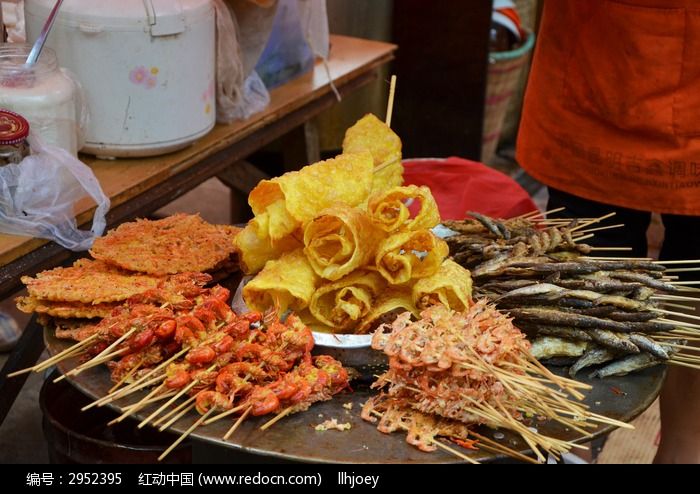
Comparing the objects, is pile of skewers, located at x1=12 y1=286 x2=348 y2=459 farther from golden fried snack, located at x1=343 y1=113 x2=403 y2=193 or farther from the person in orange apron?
the person in orange apron

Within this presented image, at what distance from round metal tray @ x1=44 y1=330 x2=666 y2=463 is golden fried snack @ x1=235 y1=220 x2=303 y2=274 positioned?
434 mm

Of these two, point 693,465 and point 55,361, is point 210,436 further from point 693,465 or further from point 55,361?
point 693,465

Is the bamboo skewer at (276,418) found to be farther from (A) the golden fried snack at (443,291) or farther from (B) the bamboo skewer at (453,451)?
(A) the golden fried snack at (443,291)

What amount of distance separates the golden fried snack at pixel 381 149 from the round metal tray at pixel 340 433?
2.25ft

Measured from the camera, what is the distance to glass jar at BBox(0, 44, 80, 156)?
3.09 m

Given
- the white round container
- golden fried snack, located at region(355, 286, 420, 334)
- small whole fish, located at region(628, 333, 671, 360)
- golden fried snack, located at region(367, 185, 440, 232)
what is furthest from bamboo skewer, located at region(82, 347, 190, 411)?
the white round container

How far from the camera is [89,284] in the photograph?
254 cm

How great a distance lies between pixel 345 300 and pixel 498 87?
15.0ft

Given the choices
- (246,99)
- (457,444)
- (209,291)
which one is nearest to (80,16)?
(246,99)

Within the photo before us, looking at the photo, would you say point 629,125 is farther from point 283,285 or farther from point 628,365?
point 283,285

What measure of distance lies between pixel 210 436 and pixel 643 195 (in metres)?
2.09

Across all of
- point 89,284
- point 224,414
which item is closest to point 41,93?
point 89,284

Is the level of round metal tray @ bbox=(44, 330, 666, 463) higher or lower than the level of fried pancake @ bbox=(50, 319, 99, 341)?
lower

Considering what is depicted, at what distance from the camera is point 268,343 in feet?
7.69
